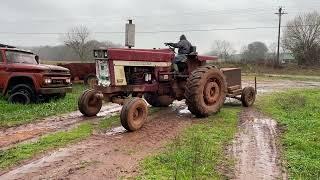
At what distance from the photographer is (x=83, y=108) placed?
41.3ft

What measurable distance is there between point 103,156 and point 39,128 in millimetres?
3541

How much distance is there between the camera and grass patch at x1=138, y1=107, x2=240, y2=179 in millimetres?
7000

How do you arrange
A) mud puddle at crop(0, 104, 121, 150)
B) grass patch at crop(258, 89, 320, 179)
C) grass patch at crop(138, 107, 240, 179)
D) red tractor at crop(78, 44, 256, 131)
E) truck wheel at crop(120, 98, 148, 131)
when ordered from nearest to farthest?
grass patch at crop(138, 107, 240, 179) → grass patch at crop(258, 89, 320, 179) → mud puddle at crop(0, 104, 121, 150) → truck wheel at crop(120, 98, 148, 131) → red tractor at crop(78, 44, 256, 131)

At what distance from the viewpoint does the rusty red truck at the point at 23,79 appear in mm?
15547

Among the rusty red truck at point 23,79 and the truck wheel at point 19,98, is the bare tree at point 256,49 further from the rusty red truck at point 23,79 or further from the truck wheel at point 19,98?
the truck wheel at point 19,98

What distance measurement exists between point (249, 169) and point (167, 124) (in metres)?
4.20

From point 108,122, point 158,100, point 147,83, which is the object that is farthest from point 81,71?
point 108,122

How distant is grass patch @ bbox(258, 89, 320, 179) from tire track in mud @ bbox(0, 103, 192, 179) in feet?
7.68

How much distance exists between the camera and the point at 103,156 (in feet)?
26.7

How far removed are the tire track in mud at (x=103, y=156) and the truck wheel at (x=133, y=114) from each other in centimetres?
16

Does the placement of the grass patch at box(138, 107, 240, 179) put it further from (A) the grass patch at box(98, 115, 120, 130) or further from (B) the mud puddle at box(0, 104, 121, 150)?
(B) the mud puddle at box(0, 104, 121, 150)

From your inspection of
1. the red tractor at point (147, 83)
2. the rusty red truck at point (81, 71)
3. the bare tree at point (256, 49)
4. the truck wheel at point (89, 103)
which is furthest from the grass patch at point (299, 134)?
the bare tree at point (256, 49)

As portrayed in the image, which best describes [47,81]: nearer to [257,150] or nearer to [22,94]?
Answer: [22,94]

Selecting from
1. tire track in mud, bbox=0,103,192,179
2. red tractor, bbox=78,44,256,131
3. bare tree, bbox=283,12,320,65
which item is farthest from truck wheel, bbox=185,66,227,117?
bare tree, bbox=283,12,320,65
